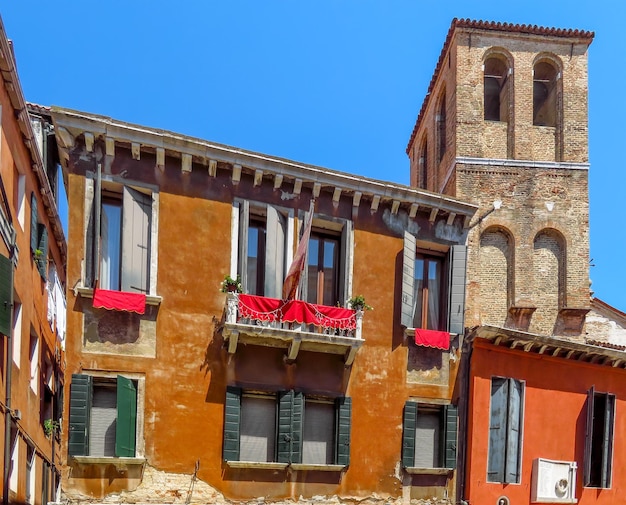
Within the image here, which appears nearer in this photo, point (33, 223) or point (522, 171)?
point (33, 223)

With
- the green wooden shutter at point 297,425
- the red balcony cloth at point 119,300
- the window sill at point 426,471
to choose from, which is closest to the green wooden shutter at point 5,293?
the red balcony cloth at point 119,300

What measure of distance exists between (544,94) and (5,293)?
70.3ft

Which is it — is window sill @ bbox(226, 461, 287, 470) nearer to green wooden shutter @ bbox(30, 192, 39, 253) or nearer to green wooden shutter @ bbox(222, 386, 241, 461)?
green wooden shutter @ bbox(222, 386, 241, 461)

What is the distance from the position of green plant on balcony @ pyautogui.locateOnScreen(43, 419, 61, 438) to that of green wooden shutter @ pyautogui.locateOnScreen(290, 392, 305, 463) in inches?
211

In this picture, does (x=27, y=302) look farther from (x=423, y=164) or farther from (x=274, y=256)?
(x=423, y=164)

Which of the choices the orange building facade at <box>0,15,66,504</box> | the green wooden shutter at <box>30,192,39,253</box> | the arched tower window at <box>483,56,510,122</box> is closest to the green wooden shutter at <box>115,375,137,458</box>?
the orange building facade at <box>0,15,66,504</box>

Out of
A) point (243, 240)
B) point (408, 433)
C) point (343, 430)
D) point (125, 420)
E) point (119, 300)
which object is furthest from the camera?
point (408, 433)

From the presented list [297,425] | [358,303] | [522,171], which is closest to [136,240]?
[358,303]

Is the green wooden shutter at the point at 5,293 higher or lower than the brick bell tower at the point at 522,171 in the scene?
lower

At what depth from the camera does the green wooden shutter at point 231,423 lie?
14.4m

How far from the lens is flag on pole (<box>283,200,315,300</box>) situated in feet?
46.6

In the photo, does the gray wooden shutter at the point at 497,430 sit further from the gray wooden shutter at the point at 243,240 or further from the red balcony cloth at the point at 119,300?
the red balcony cloth at the point at 119,300

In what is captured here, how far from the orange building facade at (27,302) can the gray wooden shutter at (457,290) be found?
8.67 metres

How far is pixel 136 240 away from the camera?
14273 millimetres
